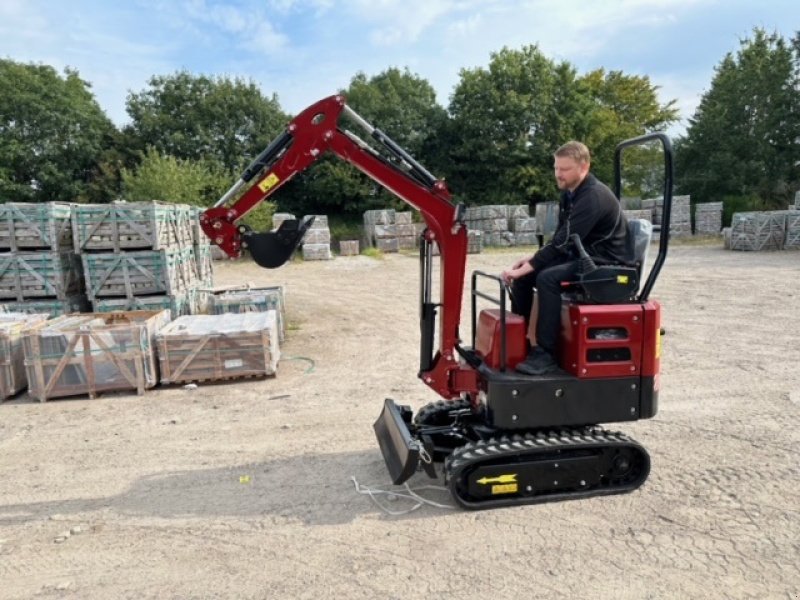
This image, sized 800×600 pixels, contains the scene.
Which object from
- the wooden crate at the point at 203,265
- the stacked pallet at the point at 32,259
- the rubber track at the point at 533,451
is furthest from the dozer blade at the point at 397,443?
the wooden crate at the point at 203,265

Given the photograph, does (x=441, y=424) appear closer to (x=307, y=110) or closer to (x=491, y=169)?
(x=307, y=110)

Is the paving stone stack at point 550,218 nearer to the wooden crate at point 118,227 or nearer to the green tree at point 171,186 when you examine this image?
the wooden crate at point 118,227

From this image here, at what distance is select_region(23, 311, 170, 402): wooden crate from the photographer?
26.1 feet

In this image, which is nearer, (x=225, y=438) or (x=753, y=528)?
(x=753, y=528)

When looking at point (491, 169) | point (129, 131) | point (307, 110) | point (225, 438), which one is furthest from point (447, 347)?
point (129, 131)

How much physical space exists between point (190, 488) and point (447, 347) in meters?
2.62

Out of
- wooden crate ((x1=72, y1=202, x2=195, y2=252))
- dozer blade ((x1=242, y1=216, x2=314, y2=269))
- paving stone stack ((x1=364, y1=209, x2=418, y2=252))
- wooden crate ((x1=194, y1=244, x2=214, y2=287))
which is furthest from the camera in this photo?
paving stone stack ((x1=364, y1=209, x2=418, y2=252))

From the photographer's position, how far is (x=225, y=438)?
6.56m

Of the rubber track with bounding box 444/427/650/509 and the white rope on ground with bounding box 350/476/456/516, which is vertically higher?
the rubber track with bounding box 444/427/650/509

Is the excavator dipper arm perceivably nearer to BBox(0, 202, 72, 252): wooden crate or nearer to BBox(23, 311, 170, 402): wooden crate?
BBox(23, 311, 170, 402): wooden crate

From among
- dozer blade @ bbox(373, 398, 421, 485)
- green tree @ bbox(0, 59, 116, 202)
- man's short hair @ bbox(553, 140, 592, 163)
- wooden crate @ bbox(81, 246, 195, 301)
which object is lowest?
dozer blade @ bbox(373, 398, 421, 485)

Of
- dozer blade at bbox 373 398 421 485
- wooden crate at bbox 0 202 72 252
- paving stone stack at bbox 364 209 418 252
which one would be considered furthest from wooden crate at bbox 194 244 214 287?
paving stone stack at bbox 364 209 418 252

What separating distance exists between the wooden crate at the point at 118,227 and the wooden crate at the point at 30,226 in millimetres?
450

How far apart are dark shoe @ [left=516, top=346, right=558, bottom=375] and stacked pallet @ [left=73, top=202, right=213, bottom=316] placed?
8.15 metres
